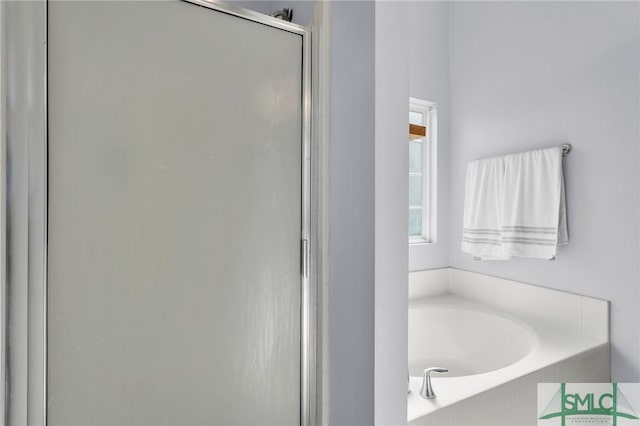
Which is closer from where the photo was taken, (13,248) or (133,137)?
(13,248)

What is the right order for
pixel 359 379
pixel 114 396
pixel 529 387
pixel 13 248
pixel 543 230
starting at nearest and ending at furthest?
pixel 13 248 < pixel 114 396 < pixel 359 379 < pixel 529 387 < pixel 543 230

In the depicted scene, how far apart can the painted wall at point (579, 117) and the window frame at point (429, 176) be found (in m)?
0.25

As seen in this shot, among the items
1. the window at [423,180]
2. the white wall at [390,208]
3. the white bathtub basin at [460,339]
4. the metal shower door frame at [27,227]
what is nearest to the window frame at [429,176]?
the window at [423,180]

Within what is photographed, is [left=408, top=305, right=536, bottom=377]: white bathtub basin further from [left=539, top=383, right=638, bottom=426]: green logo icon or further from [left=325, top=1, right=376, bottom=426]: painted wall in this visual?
[left=325, top=1, right=376, bottom=426]: painted wall

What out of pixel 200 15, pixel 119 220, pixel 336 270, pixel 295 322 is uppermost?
pixel 200 15

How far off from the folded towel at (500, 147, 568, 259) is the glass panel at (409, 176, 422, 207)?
22.5 inches

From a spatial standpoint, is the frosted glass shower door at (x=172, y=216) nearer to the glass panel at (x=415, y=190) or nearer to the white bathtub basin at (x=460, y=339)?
the white bathtub basin at (x=460, y=339)

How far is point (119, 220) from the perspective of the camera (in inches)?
30.9

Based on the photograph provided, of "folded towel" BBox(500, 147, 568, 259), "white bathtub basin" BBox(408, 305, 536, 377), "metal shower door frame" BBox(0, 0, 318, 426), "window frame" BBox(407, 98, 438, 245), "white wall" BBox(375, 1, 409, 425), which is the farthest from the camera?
"window frame" BBox(407, 98, 438, 245)

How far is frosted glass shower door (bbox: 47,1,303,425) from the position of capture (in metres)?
0.75

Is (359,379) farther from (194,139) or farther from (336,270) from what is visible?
(194,139)

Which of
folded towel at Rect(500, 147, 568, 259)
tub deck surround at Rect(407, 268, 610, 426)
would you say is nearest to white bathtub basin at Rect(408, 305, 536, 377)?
tub deck surround at Rect(407, 268, 610, 426)

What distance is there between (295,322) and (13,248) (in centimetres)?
65

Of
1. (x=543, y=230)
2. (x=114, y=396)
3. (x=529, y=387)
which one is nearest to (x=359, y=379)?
(x=114, y=396)
